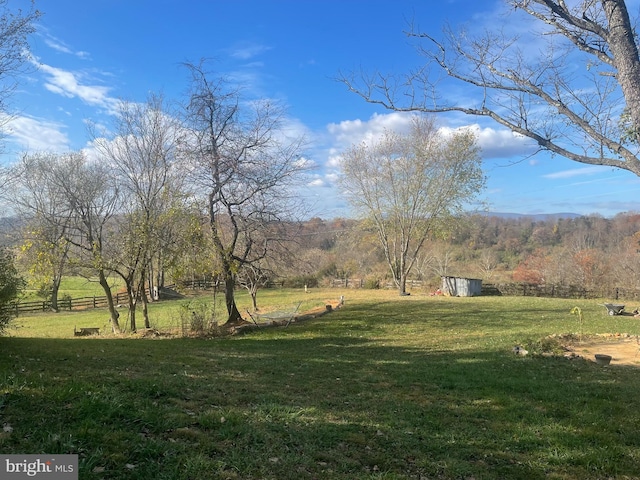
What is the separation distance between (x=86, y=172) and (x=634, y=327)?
2254cm

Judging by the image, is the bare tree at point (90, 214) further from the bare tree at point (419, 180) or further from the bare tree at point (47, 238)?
the bare tree at point (419, 180)

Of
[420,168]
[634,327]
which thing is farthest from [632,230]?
[634,327]

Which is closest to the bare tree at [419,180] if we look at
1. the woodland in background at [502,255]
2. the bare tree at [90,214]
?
the woodland in background at [502,255]

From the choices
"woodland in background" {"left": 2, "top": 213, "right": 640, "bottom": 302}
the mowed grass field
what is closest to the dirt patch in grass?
the mowed grass field

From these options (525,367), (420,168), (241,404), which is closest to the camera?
(241,404)

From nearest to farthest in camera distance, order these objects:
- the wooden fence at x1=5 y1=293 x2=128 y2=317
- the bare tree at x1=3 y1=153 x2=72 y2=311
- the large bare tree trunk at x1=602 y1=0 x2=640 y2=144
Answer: the large bare tree trunk at x1=602 y1=0 x2=640 y2=144 → the bare tree at x1=3 y1=153 x2=72 y2=311 → the wooden fence at x1=5 y1=293 x2=128 y2=317

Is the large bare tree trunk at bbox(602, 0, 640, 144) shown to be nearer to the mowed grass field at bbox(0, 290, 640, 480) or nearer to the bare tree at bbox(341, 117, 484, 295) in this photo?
the mowed grass field at bbox(0, 290, 640, 480)

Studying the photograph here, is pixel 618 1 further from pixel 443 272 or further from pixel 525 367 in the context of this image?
pixel 443 272

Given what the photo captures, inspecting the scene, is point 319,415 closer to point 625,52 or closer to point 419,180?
point 625,52

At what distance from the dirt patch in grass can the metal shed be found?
17458mm

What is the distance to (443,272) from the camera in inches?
1576

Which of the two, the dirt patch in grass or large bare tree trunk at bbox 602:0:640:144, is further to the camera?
the dirt patch in grass

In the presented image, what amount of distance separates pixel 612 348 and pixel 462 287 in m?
19.2

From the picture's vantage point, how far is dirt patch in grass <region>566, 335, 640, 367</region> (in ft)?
28.1
